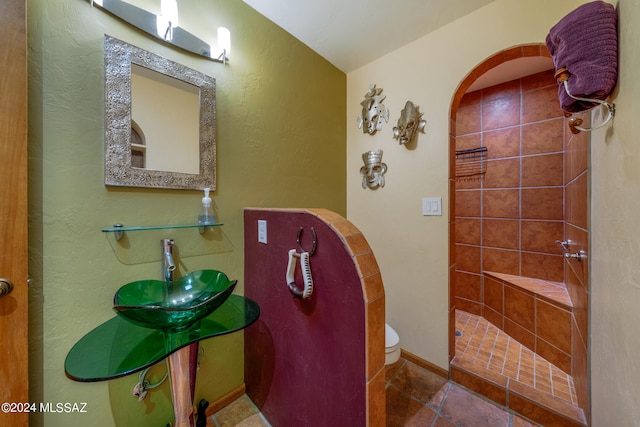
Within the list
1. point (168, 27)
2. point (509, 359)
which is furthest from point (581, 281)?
point (168, 27)

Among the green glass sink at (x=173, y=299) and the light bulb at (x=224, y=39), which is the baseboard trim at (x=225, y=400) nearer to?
the green glass sink at (x=173, y=299)

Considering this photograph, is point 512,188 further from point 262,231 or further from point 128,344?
point 128,344

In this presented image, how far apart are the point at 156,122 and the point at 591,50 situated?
168cm

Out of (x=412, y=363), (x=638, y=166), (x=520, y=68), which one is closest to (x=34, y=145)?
(x=638, y=166)

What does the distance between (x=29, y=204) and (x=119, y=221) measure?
0.83 feet

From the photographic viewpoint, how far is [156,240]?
3.61 feet

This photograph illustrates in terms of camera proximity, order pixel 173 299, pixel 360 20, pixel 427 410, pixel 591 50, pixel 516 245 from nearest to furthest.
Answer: pixel 591 50, pixel 173 299, pixel 427 410, pixel 360 20, pixel 516 245

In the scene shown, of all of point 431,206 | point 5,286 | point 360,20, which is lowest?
point 5,286

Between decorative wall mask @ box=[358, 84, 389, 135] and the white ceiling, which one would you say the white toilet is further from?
the white ceiling

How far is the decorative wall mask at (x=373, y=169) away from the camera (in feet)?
6.09

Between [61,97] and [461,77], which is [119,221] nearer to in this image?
[61,97]

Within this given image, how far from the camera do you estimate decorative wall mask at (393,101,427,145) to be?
1.62m

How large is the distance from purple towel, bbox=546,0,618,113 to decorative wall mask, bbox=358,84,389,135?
1.08 meters

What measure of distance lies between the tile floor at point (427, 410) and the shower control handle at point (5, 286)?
3.49 feet
